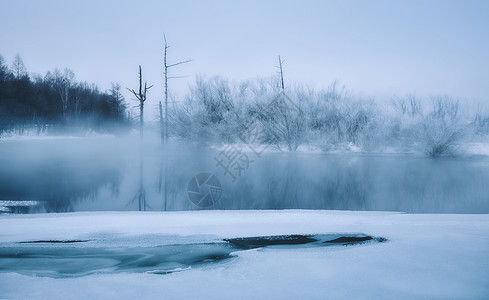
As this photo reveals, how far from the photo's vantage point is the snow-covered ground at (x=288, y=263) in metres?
2.60

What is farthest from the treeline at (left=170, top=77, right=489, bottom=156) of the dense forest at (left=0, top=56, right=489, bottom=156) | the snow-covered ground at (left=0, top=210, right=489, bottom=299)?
the snow-covered ground at (left=0, top=210, right=489, bottom=299)

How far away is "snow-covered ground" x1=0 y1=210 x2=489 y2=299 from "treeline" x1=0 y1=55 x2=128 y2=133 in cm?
3187

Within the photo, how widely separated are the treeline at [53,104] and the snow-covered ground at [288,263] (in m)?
31.9

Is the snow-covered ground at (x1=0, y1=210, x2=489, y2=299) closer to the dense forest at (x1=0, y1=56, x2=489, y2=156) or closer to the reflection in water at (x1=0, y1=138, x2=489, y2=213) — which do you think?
the reflection in water at (x1=0, y1=138, x2=489, y2=213)

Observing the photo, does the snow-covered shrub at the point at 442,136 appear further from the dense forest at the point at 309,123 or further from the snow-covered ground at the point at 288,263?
the snow-covered ground at the point at 288,263

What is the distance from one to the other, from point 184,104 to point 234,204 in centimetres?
1940

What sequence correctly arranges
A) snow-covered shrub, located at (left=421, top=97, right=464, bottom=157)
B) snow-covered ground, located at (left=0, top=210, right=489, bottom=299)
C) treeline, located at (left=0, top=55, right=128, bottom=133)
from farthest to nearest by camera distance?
treeline, located at (left=0, top=55, right=128, bottom=133)
snow-covered shrub, located at (left=421, top=97, right=464, bottom=157)
snow-covered ground, located at (left=0, top=210, right=489, bottom=299)

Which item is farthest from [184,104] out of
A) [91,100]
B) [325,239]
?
[91,100]

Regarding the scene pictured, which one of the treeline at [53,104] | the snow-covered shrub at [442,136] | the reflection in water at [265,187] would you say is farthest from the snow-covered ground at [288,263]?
the treeline at [53,104]

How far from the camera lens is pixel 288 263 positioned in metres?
3.20

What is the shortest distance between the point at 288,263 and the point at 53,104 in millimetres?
46183

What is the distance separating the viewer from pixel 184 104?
2578 cm

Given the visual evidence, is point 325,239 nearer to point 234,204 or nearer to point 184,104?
point 234,204

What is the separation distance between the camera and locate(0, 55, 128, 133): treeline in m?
33.3
